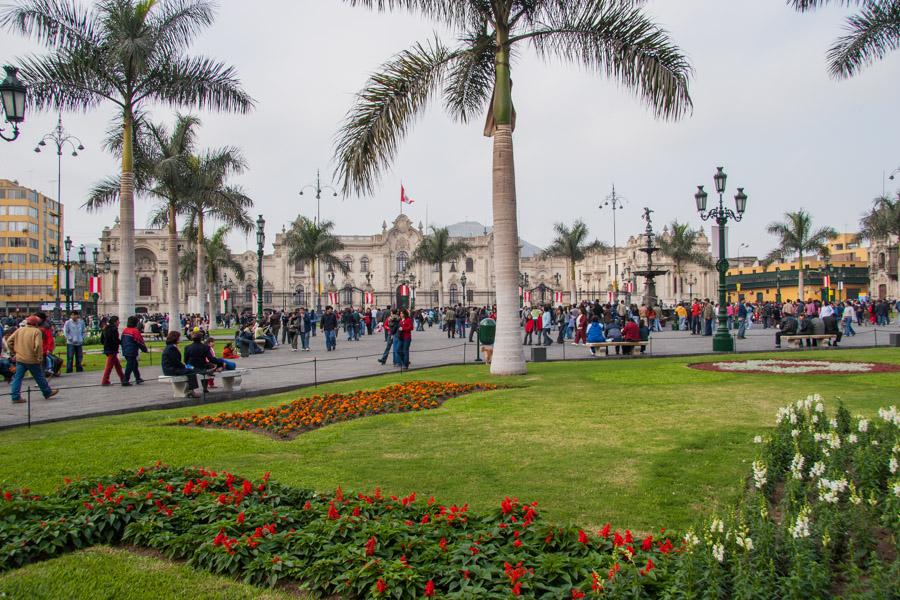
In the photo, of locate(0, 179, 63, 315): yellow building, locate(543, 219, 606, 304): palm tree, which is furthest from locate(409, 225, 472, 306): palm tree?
locate(0, 179, 63, 315): yellow building

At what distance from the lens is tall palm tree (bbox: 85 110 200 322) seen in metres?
22.9

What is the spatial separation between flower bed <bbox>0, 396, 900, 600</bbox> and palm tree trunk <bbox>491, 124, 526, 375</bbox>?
7160 millimetres

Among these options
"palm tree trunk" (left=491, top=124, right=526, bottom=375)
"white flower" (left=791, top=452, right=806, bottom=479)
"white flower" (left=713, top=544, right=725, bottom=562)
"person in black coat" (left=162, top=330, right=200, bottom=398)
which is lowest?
"white flower" (left=713, top=544, right=725, bottom=562)

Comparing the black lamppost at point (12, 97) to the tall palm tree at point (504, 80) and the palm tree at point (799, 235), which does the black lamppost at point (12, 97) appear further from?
the palm tree at point (799, 235)

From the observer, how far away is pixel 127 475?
580 centimetres

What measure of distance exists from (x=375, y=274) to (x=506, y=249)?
66.0 metres

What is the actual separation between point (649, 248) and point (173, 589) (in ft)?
98.8

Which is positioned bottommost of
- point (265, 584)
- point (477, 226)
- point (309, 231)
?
point (265, 584)

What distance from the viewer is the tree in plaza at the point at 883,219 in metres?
40.6

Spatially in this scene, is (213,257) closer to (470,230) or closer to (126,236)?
(126,236)

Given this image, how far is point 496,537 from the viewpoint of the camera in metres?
4.21

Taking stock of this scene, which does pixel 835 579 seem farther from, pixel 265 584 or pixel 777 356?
pixel 777 356

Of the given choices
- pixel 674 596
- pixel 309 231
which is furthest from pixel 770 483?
pixel 309 231

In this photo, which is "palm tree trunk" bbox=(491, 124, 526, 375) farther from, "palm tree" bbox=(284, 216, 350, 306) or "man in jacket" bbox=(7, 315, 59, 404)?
"palm tree" bbox=(284, 216, 350, 306)
